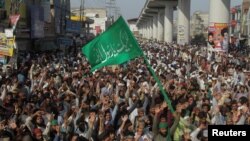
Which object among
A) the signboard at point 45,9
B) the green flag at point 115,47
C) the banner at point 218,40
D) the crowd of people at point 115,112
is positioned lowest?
the crowd of people at point 115,112

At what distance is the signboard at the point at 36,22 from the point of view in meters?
39.1

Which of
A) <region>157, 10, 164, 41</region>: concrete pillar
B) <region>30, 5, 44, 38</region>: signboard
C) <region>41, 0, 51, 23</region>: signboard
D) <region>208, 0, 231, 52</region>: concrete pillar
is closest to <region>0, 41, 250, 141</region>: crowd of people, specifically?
<region>208, 0, 231, 52</region>: concrete pillar

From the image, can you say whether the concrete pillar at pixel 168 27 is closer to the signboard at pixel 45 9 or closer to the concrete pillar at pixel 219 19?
the signboard at pixel 45 9

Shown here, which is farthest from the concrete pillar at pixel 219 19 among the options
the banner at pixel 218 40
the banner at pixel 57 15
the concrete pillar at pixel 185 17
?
the banner at pixel 57 15

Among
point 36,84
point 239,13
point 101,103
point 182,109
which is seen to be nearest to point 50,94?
point 101,103

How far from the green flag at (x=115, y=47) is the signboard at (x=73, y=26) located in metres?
50.0

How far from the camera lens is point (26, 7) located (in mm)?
39438

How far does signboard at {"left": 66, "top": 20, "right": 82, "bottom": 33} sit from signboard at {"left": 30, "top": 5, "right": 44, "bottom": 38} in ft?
54.8

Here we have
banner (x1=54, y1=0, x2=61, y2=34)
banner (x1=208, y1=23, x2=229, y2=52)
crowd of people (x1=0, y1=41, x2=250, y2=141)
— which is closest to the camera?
crowd of people (x1=0, y1=41, x2=250, y2=141)

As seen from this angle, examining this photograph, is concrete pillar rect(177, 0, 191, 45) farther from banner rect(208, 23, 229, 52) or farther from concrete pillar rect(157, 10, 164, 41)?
banner rect(208, 23, 229, 52)

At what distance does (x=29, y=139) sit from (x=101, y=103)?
3.08m

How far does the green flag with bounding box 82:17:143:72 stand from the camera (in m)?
8.42

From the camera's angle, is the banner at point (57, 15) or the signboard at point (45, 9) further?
the banner at point (57, 15)

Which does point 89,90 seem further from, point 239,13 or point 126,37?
point 239,13
